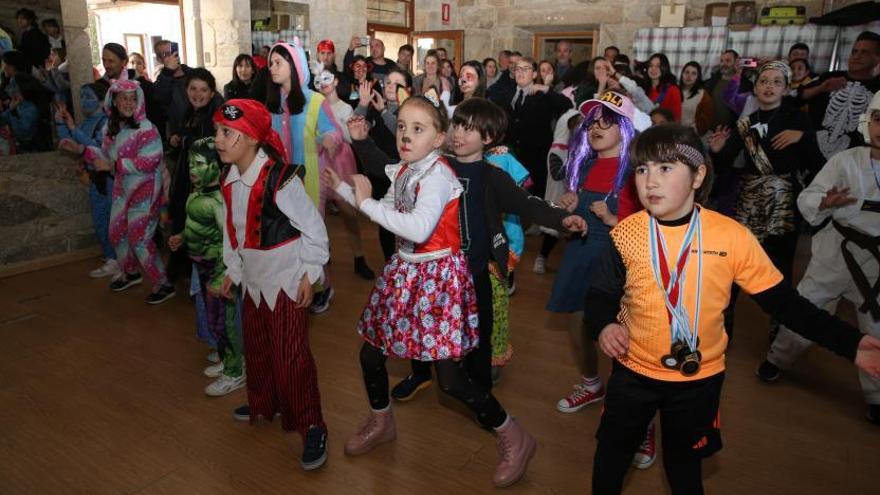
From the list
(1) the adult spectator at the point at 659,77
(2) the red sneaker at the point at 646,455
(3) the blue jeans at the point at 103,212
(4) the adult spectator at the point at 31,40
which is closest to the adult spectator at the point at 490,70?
(1) the adult spectator at the point at 659,77

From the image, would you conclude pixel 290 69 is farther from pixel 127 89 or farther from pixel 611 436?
pixel 611 436

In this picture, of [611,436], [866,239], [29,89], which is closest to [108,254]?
[29,89]

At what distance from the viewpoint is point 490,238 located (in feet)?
8.00

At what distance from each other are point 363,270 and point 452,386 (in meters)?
2.63

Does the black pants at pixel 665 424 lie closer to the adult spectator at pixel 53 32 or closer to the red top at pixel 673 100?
the red top at pixel 673 100

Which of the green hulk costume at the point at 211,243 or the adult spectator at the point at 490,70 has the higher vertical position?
the adult spectator at the point at 490,70

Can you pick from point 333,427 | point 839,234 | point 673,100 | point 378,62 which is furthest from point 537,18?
point 333,427

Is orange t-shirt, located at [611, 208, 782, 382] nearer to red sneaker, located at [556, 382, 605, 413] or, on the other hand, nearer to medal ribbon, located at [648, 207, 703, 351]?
medal ribbon, located at [648, 207, 703, 351]

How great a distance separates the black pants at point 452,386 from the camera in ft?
7.30

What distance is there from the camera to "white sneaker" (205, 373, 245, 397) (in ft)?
10.1

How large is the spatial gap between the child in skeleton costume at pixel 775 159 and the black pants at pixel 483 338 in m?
1.53

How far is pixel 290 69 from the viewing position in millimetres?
3758

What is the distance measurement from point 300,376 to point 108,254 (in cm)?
324

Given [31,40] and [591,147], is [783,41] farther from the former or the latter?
[31,40]
